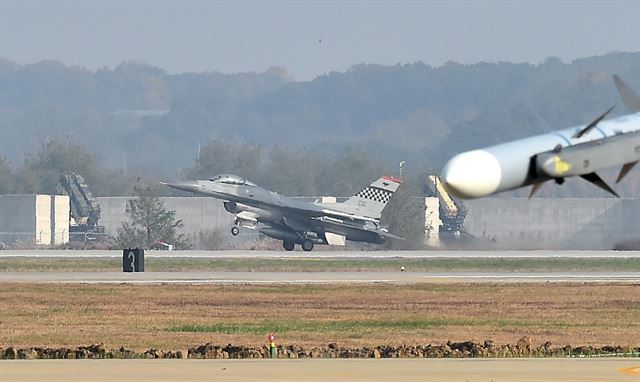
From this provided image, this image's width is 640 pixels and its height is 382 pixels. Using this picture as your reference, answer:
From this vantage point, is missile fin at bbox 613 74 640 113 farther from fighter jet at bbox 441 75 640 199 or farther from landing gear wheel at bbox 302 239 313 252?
landing gear wheel at bbox 302 239 313 252

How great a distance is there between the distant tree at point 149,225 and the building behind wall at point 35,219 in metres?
10.0

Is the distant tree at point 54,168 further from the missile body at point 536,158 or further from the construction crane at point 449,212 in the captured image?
the missile body at point 536,158

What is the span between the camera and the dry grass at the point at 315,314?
139 ft

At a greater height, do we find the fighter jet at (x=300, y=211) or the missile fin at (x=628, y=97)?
the fighter jet at (x=300, y=211)

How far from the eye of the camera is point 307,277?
75.6m

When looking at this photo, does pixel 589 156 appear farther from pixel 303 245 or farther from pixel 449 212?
pixel 449 212

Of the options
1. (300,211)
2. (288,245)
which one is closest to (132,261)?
(300,211)

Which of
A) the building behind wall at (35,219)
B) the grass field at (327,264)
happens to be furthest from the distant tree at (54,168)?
the grass field at (327,264)

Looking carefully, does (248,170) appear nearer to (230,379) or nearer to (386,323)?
(386,323)

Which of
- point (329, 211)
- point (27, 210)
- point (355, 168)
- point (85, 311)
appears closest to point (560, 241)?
point (329, 211)

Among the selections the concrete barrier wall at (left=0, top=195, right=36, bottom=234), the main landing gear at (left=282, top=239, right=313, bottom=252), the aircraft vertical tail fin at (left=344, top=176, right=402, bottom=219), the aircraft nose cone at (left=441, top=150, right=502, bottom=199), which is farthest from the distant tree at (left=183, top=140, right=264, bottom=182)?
the aircraft nose cone at (left=441, top=150, right=502, bottom=199)

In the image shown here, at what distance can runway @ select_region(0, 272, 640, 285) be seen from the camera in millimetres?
70625

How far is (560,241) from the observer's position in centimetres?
11081

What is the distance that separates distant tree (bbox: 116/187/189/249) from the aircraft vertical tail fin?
71.7 ft
